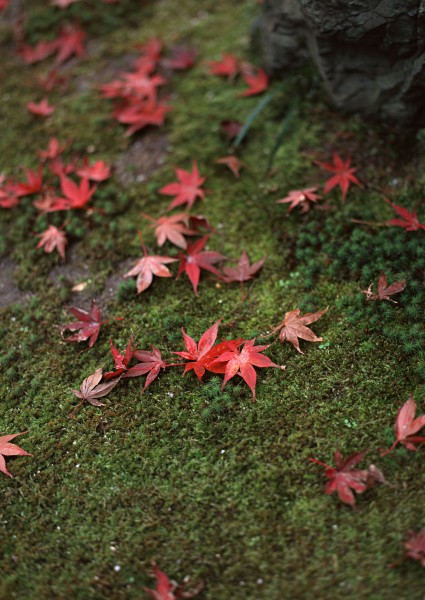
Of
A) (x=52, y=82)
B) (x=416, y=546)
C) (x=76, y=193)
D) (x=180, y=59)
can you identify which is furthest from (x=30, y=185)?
(x=416, y=546)

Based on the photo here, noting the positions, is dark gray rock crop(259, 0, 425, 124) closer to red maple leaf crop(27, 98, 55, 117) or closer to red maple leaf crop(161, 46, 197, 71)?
red maple leaf crop(161, 46, 197, 71)

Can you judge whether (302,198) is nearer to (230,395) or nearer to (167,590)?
(230,395)

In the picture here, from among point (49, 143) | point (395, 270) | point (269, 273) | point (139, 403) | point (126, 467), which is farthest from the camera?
point (49, 143)

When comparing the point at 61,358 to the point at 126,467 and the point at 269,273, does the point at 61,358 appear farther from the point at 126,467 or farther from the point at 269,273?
the point at 269,273

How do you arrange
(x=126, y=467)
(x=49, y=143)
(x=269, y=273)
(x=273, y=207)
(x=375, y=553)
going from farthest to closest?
(x=49, y=143) < (x=273, y=207) < (x=269, y=273) < (x=126, y=467) < (x=375, y=553)

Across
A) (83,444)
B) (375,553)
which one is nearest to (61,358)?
(83,444)

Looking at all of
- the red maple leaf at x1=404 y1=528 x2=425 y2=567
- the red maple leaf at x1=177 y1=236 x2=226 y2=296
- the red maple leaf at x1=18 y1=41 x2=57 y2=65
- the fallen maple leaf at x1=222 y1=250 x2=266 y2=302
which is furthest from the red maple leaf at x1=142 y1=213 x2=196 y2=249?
the red maple leaf at x1=18 y1=41 x2=57 y2=65
